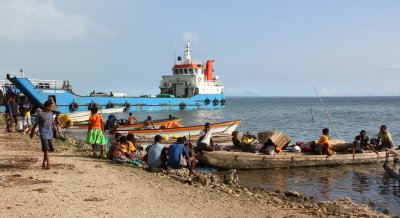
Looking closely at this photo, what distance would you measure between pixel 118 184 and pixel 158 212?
2.00m

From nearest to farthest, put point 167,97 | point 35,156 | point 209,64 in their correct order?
point 35,156 < point 167,97 < point 209,64

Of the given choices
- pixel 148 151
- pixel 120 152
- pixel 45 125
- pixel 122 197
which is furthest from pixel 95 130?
pixel 122 197

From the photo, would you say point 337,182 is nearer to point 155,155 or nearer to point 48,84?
point 155,155

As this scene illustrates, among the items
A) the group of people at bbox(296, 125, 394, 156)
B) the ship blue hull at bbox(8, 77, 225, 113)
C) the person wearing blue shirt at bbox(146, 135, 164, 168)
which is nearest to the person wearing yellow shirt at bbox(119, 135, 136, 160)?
the person wearing blue shirt at bbox(146, 135, 164, 168)

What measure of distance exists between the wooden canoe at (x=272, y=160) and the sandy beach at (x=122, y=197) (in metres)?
3.70

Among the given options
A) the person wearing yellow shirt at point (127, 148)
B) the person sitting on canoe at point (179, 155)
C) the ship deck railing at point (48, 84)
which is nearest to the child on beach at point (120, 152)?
the person wearing yellow shirt at point (127, 148)

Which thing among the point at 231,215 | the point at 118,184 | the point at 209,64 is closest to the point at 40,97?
the point at 209,64

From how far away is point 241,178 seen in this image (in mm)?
12828

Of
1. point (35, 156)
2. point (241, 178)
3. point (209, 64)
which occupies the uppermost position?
point (209, 64)

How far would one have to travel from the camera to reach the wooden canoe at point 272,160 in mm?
13742

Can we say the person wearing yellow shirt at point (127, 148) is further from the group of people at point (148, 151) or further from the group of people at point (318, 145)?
the group of people at point (318, 145)

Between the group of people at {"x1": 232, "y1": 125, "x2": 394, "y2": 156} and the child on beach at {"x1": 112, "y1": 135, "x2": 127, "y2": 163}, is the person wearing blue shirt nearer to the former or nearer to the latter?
the child on beach at {"x1": 112, "y1": 135, "x2": 127, "y2": 163}

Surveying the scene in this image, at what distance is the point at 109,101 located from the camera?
4441 centimetres

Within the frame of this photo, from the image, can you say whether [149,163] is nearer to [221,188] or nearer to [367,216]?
[221,188]
